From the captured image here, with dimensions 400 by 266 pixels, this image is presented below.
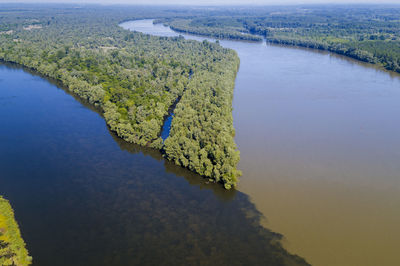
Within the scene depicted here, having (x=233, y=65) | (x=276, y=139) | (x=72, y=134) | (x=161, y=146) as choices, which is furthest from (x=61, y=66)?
(x=276, y=139)

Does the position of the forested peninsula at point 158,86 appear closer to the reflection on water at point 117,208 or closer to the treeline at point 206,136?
the treeline at point 206,136

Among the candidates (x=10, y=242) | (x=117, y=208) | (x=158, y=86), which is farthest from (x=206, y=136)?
(x=158, y=86)

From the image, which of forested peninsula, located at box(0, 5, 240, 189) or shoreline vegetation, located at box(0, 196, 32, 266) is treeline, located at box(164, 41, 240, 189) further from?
shoreline vegetation, located at box(0, 196, 32, 266)

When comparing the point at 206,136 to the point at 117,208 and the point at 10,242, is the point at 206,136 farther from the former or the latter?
the point at 10,242

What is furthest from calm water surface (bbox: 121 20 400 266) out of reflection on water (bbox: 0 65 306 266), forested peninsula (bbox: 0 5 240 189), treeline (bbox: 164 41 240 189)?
forested peninsula (bbox: 0 5 240 189)

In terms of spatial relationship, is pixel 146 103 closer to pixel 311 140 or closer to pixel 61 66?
pixel 311 140

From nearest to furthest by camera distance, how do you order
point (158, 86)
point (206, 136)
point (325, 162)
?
point (206, 136), point (325, 162), point (158, 86)
